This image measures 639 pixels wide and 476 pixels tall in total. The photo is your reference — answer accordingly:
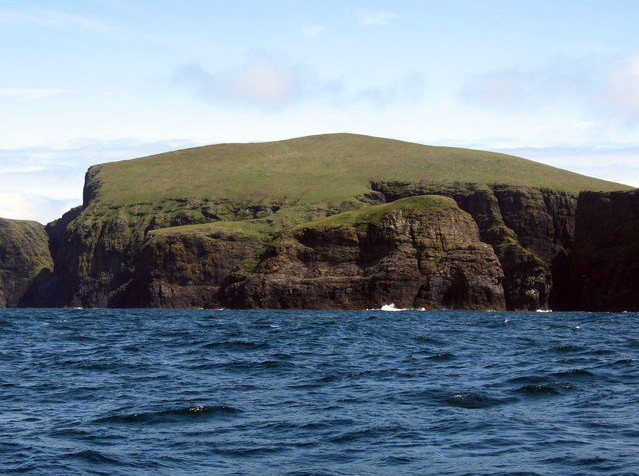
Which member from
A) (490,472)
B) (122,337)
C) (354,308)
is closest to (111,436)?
(490,472)

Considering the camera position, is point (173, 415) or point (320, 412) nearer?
point (173, 415)

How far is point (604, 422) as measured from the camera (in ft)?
89.4

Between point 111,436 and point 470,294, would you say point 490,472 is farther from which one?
point 470,294

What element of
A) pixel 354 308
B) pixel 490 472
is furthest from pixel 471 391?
pixel 354 308

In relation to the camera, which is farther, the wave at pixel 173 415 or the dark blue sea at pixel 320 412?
the wave at pixel 173 415

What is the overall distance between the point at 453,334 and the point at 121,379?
37.5m

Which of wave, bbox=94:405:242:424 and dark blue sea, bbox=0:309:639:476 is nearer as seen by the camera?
dark blue sea, bbox=0:309:639:476

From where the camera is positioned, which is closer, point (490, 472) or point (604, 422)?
point (490, 472)

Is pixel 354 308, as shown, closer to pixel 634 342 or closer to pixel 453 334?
pixel 453 334

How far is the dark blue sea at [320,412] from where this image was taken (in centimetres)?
2258

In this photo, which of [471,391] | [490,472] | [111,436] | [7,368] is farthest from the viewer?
[7,368]

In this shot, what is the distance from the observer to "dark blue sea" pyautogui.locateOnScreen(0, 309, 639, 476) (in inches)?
889

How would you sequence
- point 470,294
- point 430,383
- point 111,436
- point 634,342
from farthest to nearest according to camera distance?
1. point 470,294
2. point 634,342
3. point 430,383
4. point 111,436

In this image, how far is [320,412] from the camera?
96.8 feet
